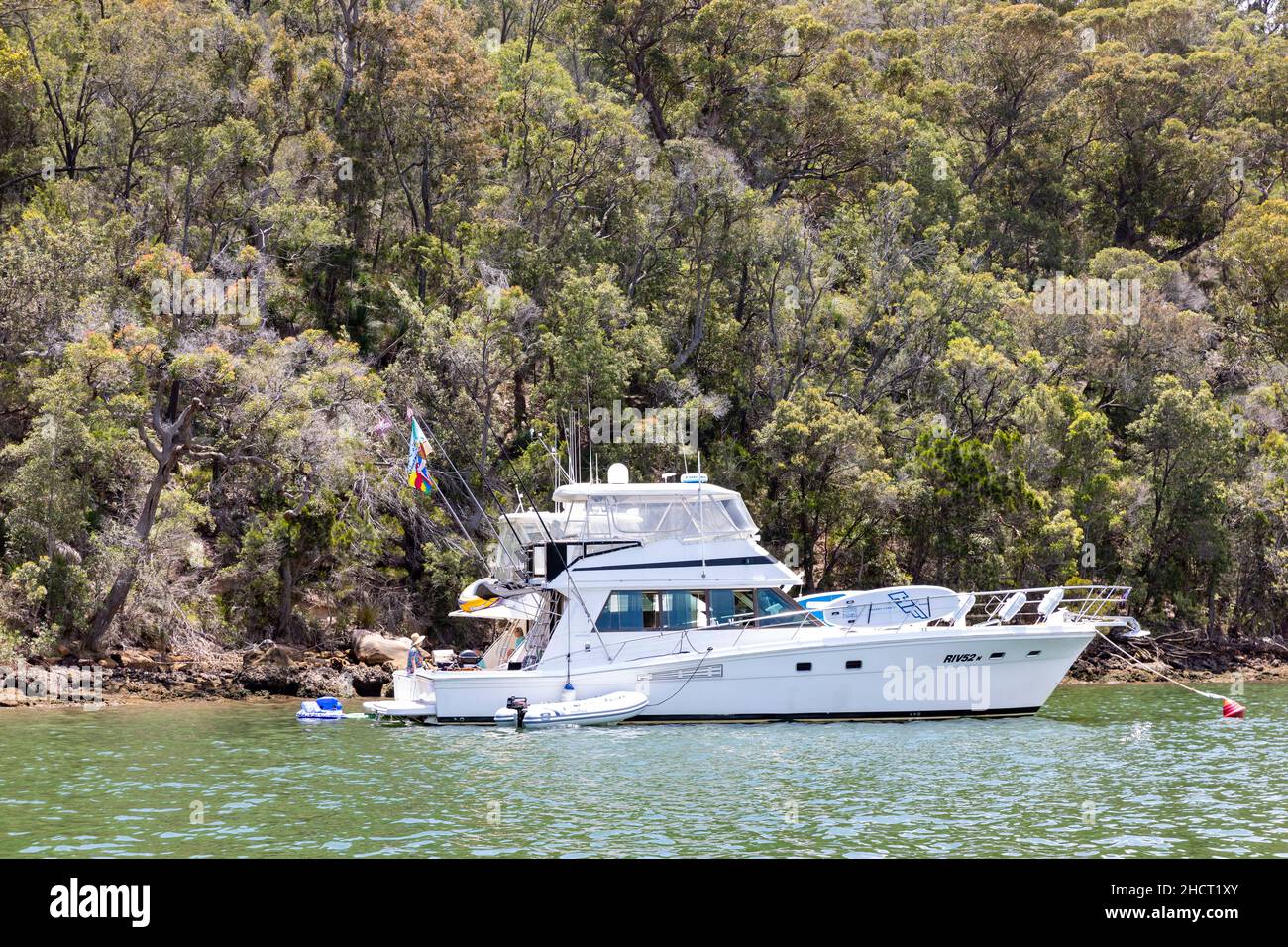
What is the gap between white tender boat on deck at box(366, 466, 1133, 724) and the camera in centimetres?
2481

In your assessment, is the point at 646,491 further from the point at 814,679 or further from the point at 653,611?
the point at 814,679

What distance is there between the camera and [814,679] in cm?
2480

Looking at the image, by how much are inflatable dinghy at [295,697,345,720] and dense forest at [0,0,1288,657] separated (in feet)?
24.0

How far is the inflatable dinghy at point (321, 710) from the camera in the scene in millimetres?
25906

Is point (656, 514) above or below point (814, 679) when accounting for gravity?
above

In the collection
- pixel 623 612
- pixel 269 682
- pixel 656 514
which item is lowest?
pixel 269 682

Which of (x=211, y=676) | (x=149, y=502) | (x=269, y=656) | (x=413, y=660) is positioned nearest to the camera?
(x=413, y=660)

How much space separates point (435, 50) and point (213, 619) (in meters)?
21.0

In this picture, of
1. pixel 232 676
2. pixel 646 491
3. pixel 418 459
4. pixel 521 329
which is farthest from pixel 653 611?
pixel 521 329

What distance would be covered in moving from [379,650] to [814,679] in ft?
44.3

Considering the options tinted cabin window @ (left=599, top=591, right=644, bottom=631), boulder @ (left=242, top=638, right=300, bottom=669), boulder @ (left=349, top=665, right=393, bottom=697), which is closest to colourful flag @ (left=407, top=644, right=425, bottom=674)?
tinted cabin window @ (left=599, top=591, right=644, bottom=631)

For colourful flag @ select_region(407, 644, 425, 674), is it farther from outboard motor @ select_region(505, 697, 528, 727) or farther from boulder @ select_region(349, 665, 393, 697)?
boulder @ select_region(349, 665, 393, 697)

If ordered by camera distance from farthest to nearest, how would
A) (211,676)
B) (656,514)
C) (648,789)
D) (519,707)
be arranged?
(211,676) < (656,514) < (519,707) < (648,789)
